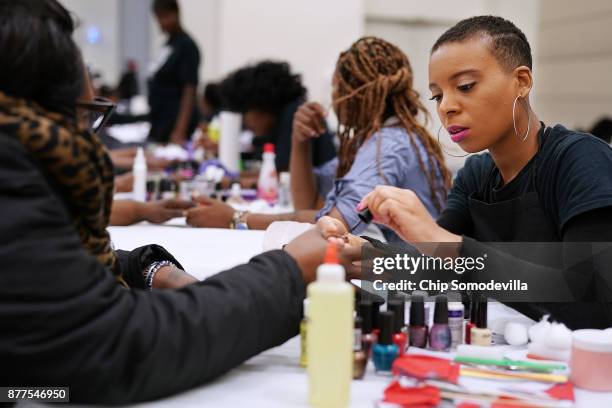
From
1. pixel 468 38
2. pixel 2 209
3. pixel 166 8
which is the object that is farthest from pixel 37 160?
pixel 166 8

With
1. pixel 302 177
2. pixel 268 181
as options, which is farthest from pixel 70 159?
pixel 268 181

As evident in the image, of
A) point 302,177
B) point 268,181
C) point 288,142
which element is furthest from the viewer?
point 288,142

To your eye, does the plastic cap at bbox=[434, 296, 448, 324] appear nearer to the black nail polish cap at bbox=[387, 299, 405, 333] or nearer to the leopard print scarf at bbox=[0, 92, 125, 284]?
the black nail polish cap at bbox=[387, 299, 405, 333]

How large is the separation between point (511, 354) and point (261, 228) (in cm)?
106

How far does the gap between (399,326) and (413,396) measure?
6.9 inches

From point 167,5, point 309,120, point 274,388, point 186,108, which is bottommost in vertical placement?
point 274,388

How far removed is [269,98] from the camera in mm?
3270

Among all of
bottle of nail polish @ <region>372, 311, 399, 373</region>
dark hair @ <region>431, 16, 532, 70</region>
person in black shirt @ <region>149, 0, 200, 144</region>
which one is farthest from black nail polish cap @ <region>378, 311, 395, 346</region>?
person in black shirt @ <region>149, 0, 200, 144</region>

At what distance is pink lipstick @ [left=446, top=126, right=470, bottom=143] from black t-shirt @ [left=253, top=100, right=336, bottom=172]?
1.50m

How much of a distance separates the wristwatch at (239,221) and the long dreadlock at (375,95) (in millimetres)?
397

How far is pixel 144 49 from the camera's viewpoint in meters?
8.24

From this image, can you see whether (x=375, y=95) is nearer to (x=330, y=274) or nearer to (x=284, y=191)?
(x=284, y=191)

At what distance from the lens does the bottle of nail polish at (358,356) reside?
975 mm

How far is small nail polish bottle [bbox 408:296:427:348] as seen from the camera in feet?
3.69
